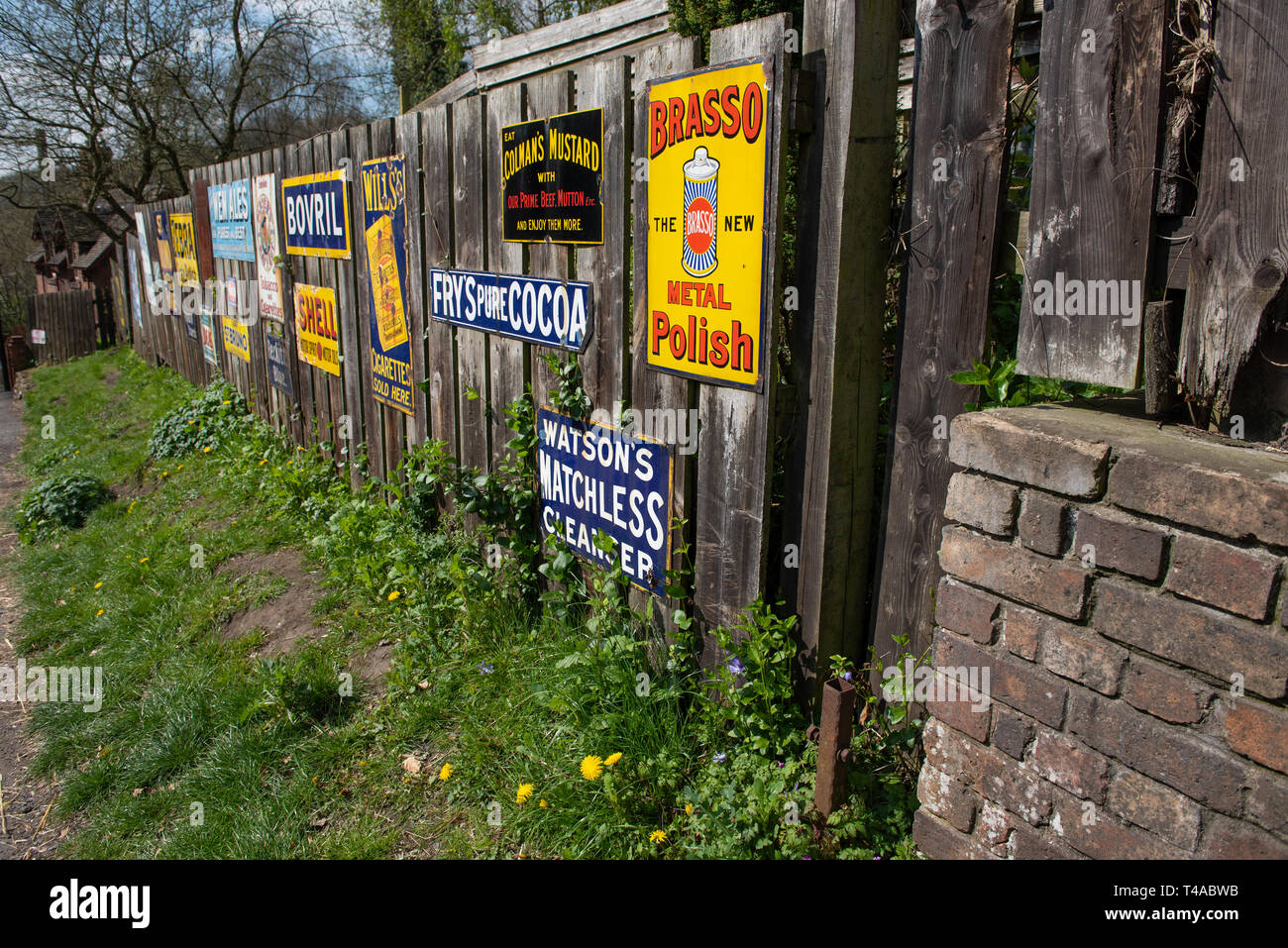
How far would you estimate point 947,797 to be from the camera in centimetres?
201

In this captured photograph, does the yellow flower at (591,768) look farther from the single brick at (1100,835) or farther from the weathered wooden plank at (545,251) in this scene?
the weathered wooden plank at (545,251)

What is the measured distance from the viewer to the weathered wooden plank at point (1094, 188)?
1664 mm

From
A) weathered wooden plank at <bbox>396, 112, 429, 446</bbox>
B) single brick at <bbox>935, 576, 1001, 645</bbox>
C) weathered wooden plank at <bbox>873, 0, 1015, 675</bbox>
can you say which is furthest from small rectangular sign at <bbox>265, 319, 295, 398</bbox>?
single brick at <bbox>935, 576, 1001, 645</bbox>

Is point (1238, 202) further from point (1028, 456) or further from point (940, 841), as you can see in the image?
point (940, 841)

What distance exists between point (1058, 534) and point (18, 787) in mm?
4244

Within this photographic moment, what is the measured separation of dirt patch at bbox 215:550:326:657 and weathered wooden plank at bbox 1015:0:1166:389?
12.4ft

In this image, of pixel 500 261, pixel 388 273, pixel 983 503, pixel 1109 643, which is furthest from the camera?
pixel 388 273

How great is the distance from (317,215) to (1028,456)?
5767 millimetres


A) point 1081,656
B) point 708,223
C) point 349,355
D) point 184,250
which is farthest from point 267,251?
point 1081,656

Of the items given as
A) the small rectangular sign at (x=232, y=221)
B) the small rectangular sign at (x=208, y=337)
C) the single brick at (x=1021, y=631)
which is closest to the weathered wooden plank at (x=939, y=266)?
the single brick at (x=1021, y=631)

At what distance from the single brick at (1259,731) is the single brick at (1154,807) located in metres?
0.16

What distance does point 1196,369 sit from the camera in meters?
1.65

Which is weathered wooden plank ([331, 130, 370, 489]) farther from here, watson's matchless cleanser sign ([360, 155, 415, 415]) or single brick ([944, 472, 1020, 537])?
single brick ([944, 472, 1020, 537])
